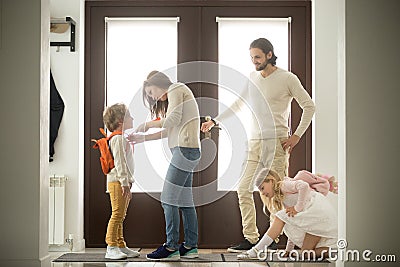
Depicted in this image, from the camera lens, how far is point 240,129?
6230 mm

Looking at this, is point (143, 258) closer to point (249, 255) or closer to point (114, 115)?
point (249, 255)

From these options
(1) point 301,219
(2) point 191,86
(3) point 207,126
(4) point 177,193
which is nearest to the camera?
(4) point 177,193

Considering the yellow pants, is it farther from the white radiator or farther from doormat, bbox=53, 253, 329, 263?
the white radiator

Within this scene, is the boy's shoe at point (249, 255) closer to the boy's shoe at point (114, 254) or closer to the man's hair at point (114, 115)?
the boy's shoe at point (114, 254)

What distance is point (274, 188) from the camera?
538 cm

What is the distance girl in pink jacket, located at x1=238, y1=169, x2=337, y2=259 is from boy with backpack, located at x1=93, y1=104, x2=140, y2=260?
818 millimetres

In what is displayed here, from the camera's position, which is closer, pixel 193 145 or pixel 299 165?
pixel 193 145

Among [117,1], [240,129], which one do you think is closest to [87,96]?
[117,1]

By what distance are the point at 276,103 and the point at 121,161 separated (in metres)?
1.18

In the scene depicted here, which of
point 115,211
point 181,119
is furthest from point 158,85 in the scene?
point 115,211

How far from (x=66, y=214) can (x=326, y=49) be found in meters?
2.35

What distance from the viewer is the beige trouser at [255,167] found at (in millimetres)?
5543

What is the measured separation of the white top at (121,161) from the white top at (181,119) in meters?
0.34

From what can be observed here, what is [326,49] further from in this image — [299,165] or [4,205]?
[4,205]
